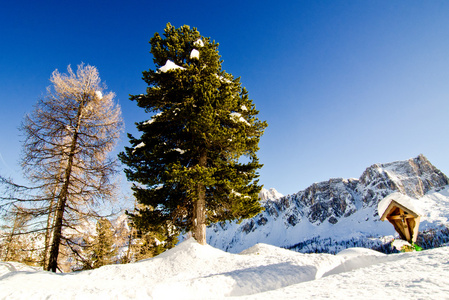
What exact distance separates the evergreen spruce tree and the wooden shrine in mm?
5381

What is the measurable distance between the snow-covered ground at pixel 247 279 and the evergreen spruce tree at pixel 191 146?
7.09 ft

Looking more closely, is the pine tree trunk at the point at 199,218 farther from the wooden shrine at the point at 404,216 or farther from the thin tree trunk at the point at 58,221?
the wooden shrine at the point at 404,216

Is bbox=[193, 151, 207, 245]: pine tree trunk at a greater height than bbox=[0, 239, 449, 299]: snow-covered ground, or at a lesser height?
greater

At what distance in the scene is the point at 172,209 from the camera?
10680 mm

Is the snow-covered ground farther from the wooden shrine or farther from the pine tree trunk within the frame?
the wooden shrine

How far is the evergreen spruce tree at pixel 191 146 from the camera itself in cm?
965

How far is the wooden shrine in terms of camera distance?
313 inches

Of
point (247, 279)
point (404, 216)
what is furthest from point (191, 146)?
point (404, 216)

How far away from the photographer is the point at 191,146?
416 inches

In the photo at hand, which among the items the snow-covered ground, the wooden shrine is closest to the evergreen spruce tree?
the snow-covered ground

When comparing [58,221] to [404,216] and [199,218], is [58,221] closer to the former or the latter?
[199,218]

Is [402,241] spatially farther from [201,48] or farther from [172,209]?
[201,48]

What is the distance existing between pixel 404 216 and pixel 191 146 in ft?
30.1

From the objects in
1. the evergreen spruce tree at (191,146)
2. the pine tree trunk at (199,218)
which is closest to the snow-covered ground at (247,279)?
the pine tree trunk at (199,218)
